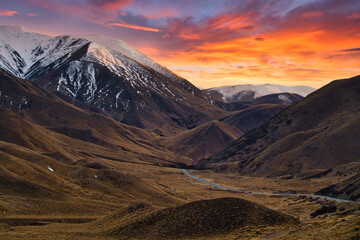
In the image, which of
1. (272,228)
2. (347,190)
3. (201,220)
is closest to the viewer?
(272,228)

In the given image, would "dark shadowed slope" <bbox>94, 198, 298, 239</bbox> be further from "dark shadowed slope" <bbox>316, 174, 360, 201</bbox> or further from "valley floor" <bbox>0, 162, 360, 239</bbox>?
"dark shadowed slope" <bbox>316, 174, 360, 201</bbox>

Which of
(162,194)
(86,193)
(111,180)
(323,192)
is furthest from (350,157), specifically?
(86,193)

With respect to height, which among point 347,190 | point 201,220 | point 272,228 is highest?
point 272,228

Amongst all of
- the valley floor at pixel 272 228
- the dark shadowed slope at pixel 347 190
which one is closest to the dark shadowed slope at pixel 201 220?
the valley floor at pixel 272 228

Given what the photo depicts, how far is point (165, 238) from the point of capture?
5006cm

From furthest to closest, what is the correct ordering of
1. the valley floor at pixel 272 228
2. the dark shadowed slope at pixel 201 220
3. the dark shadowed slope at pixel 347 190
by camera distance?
the dark shadowed slope at pixel 347 190 < the dark shadowed slope at pixel 201 220 < the valley floor at pixel 272 228

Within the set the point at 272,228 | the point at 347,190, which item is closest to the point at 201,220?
the point at 272,228

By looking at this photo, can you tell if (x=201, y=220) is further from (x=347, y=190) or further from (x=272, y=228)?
(x=347, y=190)

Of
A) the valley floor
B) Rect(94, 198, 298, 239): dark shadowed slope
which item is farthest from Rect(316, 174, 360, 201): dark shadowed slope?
Rect(94, 198, 298, 239): dark shadowed slope

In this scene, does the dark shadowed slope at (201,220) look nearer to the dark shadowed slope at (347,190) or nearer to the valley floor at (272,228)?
the valley floor at (272,228)

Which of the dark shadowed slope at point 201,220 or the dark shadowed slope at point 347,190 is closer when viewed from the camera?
the dark shadowed slope at point 201,220

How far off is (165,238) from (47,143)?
130 m

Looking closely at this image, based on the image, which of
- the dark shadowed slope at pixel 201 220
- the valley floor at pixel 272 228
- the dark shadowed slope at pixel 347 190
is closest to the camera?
the valley floor at pixel 272 228

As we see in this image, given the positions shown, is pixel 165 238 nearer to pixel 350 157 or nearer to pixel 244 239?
pixel 244 239
